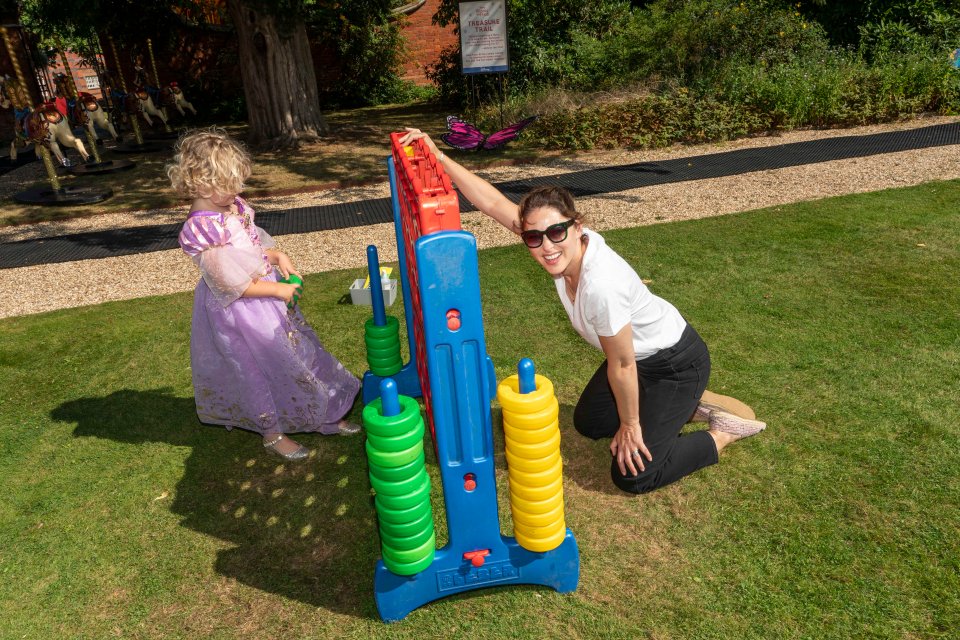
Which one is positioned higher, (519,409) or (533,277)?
(519,409)

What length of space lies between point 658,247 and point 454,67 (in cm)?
1299

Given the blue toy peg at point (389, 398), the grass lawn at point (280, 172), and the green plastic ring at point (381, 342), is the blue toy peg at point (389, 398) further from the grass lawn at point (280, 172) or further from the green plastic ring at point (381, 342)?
the grass lawn at point (280, 172)

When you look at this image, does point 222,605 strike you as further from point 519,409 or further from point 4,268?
point 4,268

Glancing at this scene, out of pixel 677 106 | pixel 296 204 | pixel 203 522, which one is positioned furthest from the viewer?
pixel 677 106

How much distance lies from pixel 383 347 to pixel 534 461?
192cm

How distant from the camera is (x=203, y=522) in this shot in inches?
143

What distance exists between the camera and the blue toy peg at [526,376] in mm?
2467

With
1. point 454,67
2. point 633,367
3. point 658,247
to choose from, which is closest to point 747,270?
point 658,247

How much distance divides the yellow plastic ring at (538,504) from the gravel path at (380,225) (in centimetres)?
441

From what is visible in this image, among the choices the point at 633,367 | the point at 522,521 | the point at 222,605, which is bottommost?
the point at 222,605

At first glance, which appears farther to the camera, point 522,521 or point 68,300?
point 68,300

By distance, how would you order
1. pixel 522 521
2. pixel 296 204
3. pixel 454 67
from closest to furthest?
pixel 522 521 → pixel 296 204 → pixel 454 67

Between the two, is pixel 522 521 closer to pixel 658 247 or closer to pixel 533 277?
pixel 533 277

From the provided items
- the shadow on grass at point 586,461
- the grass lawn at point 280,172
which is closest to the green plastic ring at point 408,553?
the shadow on grass at point 586,461
